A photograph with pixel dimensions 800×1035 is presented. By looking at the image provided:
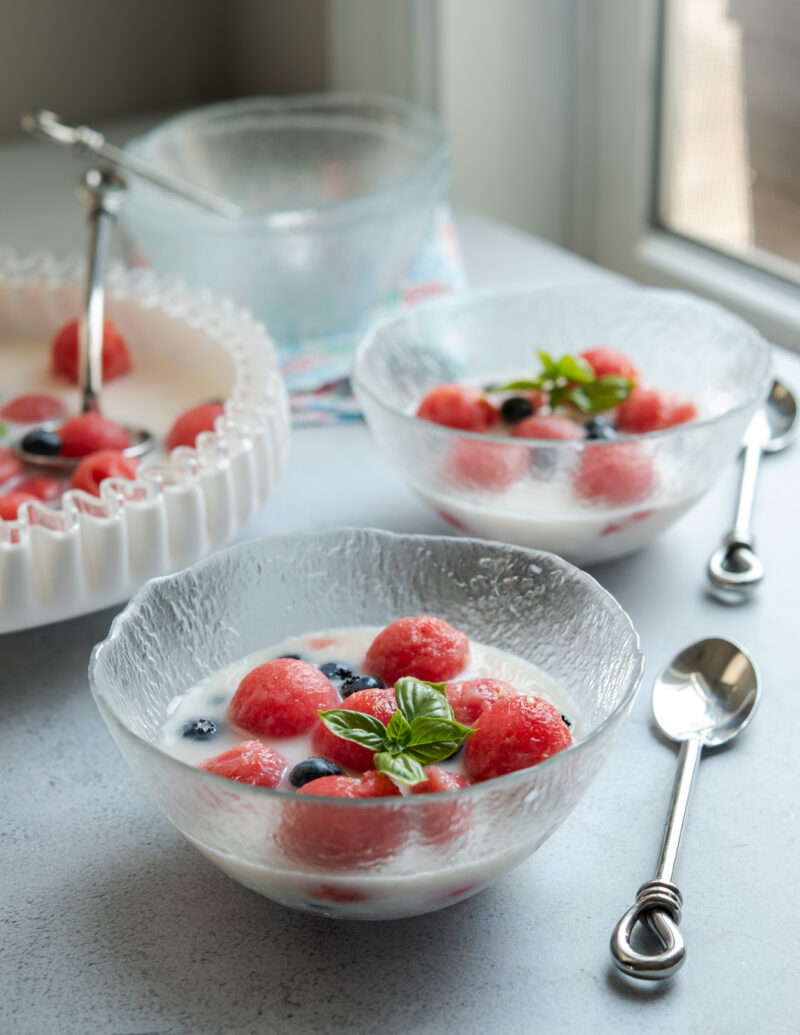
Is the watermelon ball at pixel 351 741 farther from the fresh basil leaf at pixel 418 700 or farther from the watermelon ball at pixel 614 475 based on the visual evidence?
the watermelon ball at pixel 614 475

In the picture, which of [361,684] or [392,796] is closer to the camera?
[392,796]

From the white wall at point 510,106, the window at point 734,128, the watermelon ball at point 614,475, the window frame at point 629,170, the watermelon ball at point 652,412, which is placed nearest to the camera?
the watermelon ball at point 614,475

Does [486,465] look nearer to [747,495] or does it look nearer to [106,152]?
[747,495]

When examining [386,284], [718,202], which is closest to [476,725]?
[386,284]

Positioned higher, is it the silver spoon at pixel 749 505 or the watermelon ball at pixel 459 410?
the watermelon ball at pixel 459 410

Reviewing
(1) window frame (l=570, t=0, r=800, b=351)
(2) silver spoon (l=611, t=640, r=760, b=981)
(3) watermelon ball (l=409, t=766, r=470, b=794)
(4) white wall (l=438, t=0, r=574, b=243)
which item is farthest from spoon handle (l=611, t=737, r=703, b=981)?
(4) white wall (l=438, t=0, r=574, b=243)

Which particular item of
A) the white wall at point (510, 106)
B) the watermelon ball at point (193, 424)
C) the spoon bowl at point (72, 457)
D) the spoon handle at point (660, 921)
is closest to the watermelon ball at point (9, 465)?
the spoon bowl at point (72, 457)

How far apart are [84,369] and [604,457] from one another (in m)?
0.50

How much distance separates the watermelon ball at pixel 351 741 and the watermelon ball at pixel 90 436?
43 cm

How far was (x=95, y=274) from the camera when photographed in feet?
3.98

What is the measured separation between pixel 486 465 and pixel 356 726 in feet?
1.10

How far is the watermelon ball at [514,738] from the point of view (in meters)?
0.66

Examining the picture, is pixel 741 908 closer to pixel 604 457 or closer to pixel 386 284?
pixel 604 457

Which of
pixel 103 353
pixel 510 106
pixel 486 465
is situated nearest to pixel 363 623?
pixel 486 465
